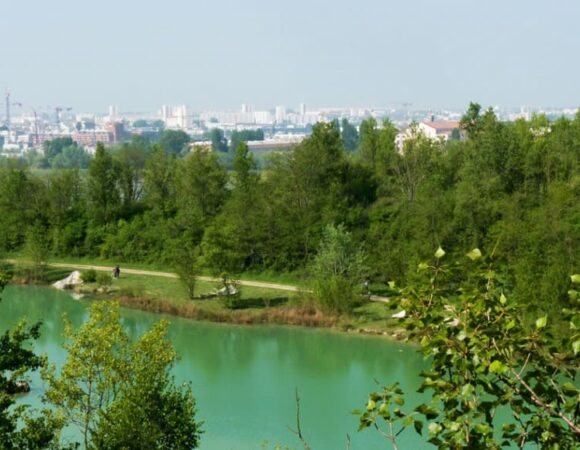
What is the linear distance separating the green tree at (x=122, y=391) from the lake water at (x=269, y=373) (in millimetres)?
1789

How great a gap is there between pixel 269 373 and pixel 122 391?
18.3ft

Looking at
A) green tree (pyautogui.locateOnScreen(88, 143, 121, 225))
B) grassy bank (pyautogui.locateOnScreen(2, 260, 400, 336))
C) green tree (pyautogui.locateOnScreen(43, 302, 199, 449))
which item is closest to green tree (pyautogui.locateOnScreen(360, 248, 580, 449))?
green tree (pyautogui.locateOnScreen(43, 302, 199, 449))

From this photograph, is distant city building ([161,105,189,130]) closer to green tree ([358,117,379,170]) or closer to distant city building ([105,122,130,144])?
distant city building ([105,122,130,144])

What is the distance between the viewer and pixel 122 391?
6793mm

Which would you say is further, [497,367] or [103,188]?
[103,188]

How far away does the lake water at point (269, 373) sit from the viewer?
9625mm

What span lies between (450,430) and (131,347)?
525 centimetres

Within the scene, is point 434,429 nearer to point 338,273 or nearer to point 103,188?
point 338,273

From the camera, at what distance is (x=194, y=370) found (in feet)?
40.4

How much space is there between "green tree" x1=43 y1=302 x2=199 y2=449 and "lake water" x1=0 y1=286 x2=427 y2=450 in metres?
1.79

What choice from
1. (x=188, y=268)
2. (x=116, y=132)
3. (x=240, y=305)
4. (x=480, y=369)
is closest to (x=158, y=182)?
(x=188, y=268)

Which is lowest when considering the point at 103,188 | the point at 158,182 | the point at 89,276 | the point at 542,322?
the point at 89,276

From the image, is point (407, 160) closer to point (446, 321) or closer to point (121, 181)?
point (121, 181)

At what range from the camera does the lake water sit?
962 centimetres
